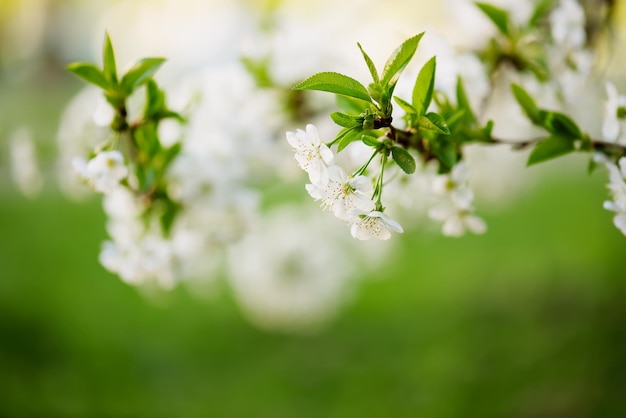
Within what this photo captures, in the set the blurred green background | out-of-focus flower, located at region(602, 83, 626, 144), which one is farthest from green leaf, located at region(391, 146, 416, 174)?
the blurred green background

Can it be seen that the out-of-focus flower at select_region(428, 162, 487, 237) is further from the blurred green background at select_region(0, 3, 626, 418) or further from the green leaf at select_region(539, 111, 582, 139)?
the blurred green background at select_region(0, 3, 626, 418)

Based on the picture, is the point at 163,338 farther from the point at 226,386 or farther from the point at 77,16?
the point at 77,16

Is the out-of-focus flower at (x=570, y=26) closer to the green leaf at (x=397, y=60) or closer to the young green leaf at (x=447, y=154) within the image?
the young green leaf at (x=447, y=154)

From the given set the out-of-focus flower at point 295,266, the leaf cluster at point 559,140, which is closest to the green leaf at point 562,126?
A: the leaf cluster at point 559,140

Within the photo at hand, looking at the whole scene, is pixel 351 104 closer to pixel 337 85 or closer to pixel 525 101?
pixel 337 85

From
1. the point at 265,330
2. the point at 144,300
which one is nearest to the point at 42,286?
the point at 144,300

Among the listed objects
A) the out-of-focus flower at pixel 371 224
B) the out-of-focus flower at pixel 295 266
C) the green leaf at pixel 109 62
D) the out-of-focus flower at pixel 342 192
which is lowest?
the out-of-focus flower at pixel 371 224
